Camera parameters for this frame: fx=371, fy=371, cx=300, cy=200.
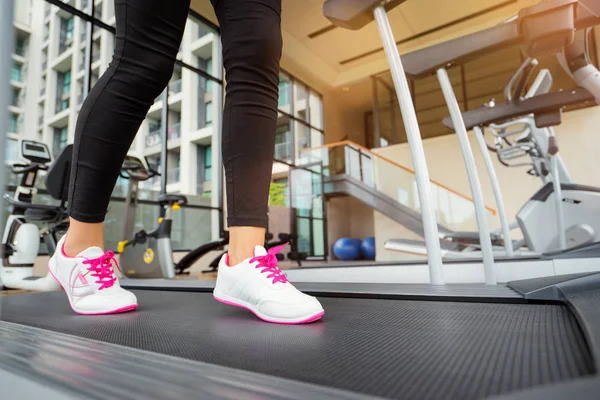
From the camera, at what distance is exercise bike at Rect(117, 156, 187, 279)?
323 centimetres

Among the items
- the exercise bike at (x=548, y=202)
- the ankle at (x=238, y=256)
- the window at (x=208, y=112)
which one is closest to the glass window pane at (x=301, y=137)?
the window at (x=208, y=112)

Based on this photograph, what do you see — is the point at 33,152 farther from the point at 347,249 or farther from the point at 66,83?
the point at 347,249

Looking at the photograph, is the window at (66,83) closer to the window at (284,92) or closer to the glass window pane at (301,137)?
the window at (284,92)

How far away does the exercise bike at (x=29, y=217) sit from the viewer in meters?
2.50

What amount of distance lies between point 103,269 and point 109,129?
12.1 inches

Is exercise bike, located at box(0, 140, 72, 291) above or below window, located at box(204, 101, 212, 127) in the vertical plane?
below

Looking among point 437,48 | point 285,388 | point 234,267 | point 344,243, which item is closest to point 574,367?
point 285,388

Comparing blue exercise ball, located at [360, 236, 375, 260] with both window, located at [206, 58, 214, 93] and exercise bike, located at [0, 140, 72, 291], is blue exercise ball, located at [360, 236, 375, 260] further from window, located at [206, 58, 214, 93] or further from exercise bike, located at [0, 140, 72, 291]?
exercise bike, located at [0, 140, 72, 291]

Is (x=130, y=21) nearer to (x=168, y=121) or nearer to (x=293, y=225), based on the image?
(x=168, y=121)

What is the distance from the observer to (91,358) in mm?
429

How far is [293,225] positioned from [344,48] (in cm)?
388

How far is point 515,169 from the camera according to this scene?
6.59m

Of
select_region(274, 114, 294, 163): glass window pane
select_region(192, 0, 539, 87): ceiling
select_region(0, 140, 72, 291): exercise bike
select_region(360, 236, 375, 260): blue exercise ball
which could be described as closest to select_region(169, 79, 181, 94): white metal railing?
select_region(192, 0, 539, 87): ceiling

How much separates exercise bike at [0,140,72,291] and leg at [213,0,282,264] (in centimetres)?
225
